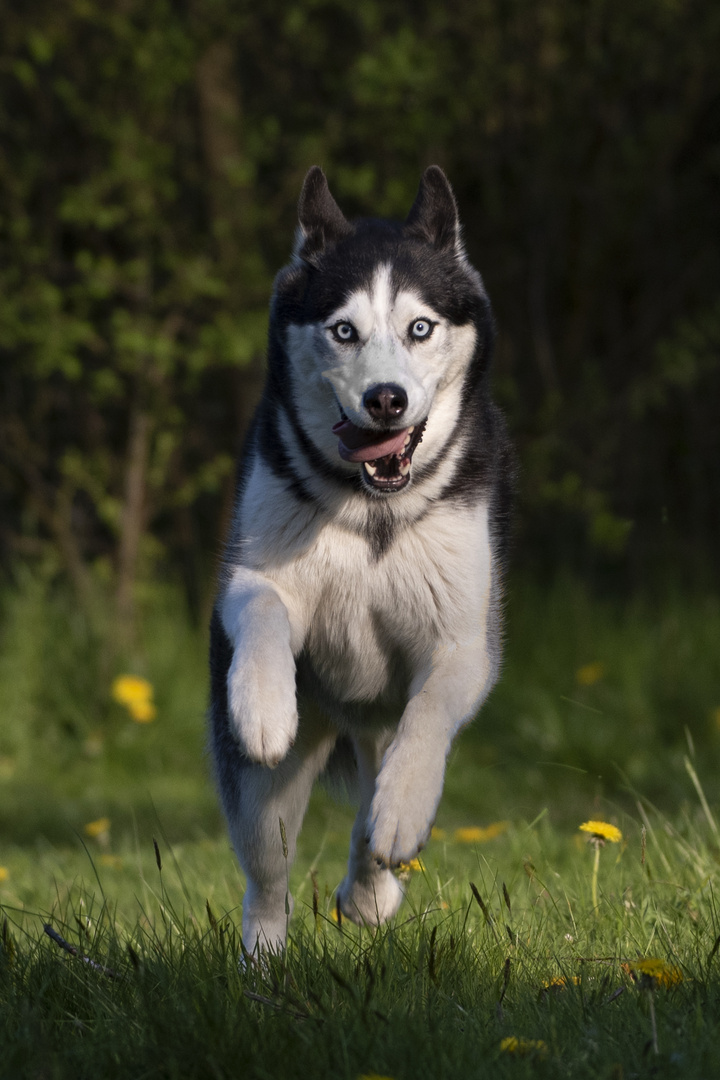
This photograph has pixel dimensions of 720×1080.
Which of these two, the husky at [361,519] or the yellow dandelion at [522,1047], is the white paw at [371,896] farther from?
the yellow dandelion at [522,1047]

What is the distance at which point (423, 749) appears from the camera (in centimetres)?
240

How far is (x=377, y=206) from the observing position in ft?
23.5

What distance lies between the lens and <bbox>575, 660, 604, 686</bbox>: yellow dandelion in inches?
252

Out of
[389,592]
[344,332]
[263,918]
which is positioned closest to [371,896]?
[263,918]

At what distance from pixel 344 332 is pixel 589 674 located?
3.96 metres

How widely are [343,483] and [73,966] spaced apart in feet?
4.12

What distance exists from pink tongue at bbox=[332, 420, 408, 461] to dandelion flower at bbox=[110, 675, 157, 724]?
3.94 meters

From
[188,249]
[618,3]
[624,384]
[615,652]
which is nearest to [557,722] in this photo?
[615,652]

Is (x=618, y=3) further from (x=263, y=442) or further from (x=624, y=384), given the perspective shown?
(x=263, y=442)

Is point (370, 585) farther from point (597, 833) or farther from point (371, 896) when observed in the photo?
point (371, 896)

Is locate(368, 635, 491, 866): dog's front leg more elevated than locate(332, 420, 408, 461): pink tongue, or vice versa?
locate(332, 420, 408, 461): pink tongue

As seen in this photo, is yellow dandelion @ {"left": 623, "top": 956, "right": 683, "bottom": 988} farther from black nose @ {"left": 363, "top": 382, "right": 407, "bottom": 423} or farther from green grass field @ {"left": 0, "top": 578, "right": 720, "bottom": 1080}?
black nose @ {"left": 363, "top": 382, "right": 407, "bottom": 423}

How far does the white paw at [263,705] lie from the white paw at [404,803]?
0.22 meters

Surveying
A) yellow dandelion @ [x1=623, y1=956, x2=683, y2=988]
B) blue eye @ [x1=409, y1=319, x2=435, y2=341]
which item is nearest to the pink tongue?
blue eye @ [x1=409, y1=319, x2=435, y2=341]
